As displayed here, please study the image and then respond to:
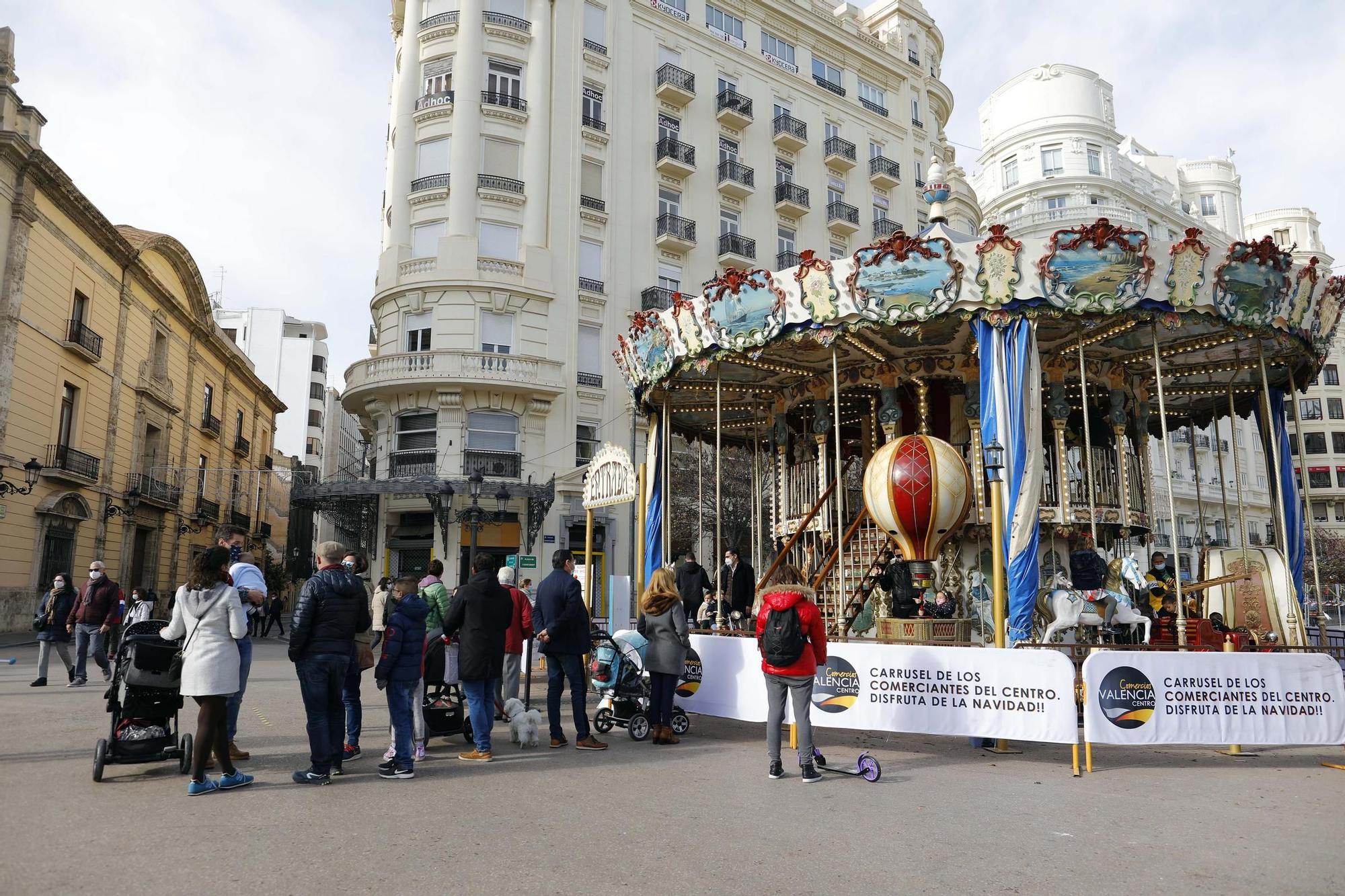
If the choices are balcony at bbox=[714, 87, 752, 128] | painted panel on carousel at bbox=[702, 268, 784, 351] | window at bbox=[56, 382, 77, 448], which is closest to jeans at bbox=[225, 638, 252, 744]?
painted panel on carousel at bbox=[702, 268, 784, 351]

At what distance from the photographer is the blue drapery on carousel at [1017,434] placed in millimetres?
10867

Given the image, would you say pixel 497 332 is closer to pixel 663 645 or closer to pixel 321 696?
pixel 663 645

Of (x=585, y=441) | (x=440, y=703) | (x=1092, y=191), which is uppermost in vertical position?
(x=1092, y=191)

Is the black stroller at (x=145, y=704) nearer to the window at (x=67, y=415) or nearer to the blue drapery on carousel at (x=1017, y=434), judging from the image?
the blue drapery on carousel at (x=1017, y=434)

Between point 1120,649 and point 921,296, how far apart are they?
4897 mm

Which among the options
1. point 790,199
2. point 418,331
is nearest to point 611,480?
point 418,331

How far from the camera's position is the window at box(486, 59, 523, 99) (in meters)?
32.3

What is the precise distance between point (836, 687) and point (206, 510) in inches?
1367

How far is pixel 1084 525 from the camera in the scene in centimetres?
1456

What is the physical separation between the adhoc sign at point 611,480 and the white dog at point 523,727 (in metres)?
4.26

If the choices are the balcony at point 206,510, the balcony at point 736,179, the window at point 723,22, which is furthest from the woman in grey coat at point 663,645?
the window at point 723,22

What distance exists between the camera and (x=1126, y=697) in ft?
27.2

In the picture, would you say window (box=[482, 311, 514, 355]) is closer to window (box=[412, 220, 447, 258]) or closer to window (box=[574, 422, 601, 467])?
window (box=[412, 220, 447, 258])

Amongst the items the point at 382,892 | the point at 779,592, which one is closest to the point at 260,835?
the point at 382,892
